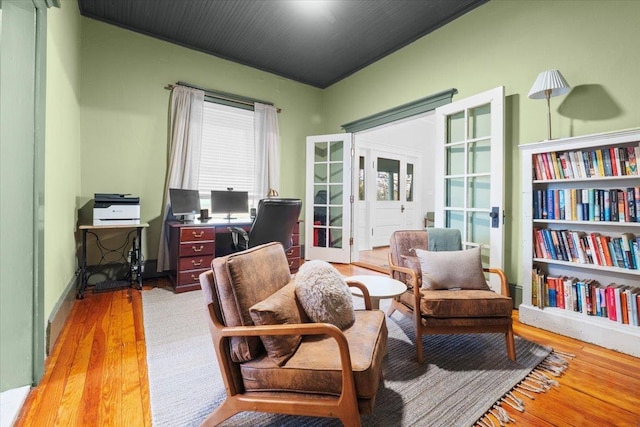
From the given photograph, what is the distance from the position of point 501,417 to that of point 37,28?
123 inches

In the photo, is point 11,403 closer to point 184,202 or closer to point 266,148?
point 184,202

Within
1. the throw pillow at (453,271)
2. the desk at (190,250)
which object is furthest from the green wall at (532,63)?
the desk at (190,250)

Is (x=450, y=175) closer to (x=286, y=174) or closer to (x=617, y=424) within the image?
(x=617, y=424)

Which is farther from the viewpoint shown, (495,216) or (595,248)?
(495,216)

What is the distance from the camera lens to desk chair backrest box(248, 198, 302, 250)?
107 inches

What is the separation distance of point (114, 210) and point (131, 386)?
6.77 ft

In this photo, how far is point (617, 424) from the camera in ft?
4.24

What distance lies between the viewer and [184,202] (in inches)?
139

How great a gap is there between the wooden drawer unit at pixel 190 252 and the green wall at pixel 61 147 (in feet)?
2.99

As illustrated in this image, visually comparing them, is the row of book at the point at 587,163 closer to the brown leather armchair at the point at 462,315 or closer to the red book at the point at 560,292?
the red book at the point at 560,292

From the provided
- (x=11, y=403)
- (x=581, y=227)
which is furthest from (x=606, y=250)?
(x=11, y=403)

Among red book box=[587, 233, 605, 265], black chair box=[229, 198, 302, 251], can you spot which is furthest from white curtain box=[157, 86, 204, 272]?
red book box=[587, 233, 605, 265]

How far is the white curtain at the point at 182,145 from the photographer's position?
11.8 feet

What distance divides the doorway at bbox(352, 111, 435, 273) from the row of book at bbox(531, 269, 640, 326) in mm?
2930
